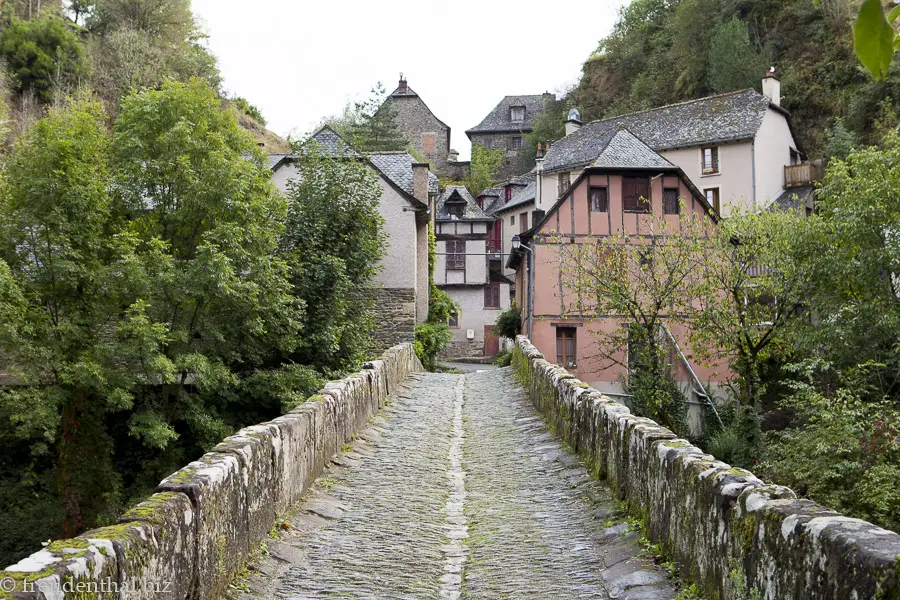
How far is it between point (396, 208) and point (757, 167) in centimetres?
1913

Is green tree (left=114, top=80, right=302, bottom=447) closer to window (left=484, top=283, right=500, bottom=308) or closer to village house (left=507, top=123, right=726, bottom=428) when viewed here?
Answer: village house (left=507, top=123, right=726, bottom=428)

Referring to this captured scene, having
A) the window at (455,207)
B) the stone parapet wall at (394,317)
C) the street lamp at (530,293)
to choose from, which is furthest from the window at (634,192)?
the window at (455,207)

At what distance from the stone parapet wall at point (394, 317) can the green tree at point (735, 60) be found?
87.6ft

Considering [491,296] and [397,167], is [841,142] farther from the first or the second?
[491,296]

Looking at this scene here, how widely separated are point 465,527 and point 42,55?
42.8 metres

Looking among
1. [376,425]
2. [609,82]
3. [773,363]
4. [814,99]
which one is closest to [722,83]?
[814,99]

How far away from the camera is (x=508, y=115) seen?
77.8 metres

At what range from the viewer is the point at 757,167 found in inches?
1543

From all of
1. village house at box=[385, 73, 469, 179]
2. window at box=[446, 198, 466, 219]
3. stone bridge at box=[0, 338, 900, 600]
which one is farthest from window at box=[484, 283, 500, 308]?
stone bridge at box=[0, 338, 900, 600]

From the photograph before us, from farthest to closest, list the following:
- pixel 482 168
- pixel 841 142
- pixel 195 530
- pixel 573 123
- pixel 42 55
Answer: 1. pixel 482 168
2. pixel 573 123
3. pixel 42 55
4. pixel 841 142
5. pixel 195 530

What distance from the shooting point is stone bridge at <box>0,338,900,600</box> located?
11.7 ft

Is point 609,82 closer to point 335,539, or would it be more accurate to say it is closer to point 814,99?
point 814,99

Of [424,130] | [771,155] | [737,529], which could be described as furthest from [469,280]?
[737,529]

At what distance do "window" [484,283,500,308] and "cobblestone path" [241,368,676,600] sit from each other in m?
37.7
